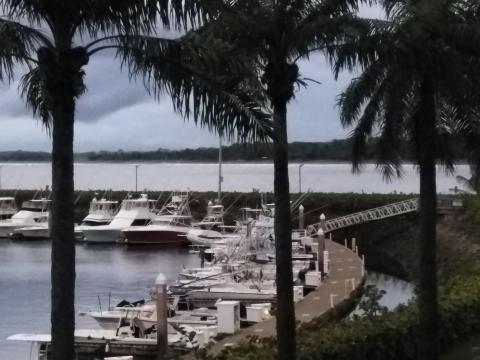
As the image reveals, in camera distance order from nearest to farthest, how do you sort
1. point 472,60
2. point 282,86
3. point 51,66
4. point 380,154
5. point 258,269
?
point 51,66
point 282,86
point 472,60
point 380,154
point 258,269

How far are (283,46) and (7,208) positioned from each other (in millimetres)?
73351

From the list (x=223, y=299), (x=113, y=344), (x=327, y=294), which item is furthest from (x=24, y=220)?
(x=113, y=344)

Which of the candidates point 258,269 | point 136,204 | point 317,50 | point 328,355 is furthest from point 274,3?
point 136,204

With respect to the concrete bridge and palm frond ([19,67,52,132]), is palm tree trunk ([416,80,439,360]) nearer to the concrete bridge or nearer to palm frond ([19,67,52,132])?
palm frond ([19,67,52,132])

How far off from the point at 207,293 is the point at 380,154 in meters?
15.5

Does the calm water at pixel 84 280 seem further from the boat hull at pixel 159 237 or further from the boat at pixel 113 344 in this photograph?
the boat at pixel 113 344

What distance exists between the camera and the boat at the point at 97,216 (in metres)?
73.3

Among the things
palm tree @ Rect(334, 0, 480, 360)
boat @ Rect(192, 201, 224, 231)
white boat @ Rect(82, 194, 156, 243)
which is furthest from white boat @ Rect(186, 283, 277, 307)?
white boat @ Rect(82, 194, 156, 243)

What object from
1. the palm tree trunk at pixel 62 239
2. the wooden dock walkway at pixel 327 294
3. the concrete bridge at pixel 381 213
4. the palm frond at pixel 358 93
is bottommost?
the wooden dock walkway at pixel 327 294

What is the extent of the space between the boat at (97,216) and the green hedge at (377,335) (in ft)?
177

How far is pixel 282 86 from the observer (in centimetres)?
1309

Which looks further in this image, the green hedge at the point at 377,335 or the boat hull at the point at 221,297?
the boat hull at the point at 221,297

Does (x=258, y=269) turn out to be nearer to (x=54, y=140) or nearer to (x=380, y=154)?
(x=380, y=154)

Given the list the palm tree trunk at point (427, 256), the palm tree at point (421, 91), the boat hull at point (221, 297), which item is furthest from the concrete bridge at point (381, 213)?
the palm tree trunk at point (427, 256)
